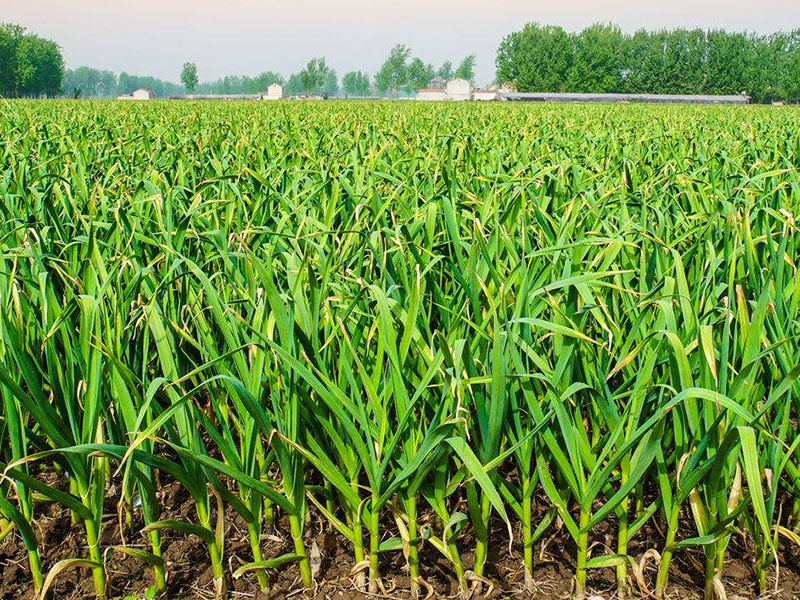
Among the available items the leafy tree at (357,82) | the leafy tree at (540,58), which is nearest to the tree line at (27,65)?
the leafy tree at (540,58)

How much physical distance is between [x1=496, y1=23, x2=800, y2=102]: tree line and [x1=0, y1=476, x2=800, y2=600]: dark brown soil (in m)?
83.6

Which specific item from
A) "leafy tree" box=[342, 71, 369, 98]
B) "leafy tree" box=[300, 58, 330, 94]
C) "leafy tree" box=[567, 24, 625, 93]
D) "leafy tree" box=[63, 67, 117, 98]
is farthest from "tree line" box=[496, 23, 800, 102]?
"leafy tree" box=[63, 67, 117, 98]

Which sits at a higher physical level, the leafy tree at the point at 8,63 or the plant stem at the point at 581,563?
the leafy tree at the point at 8,63

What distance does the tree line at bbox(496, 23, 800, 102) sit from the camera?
7500 centimetres

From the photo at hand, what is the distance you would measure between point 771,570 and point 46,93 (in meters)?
97.2

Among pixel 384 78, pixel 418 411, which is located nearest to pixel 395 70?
pixel 384 78

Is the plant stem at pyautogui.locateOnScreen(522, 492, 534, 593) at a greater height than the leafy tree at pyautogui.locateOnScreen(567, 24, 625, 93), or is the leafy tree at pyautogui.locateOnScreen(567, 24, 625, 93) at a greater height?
the leafy tree at pyautogui.locateOnScreen(567, 24, 625, 93)

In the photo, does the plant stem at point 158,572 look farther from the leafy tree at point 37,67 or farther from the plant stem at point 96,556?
the leafy tree at point 37,67

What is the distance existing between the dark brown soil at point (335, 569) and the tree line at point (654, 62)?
274 feet

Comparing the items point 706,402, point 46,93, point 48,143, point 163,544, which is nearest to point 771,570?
point 706,402

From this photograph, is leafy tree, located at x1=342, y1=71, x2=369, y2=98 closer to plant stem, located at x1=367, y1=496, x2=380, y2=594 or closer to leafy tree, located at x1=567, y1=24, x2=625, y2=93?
leafy tree, located at x1=567, y1=24, x2=625, y2=93

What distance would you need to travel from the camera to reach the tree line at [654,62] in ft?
246

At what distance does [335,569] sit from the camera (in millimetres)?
1559

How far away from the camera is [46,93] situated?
84125 millimetres
